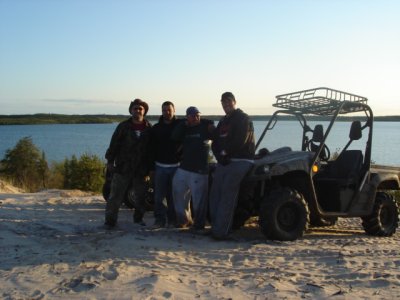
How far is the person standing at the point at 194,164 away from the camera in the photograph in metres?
7.25

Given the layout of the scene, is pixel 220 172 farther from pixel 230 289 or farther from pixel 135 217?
pixel 230 289

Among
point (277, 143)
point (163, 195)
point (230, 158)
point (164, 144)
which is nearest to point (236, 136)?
point (230, 158)

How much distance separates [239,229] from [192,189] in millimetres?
1200

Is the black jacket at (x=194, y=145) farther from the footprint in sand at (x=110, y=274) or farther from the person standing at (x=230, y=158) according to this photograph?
the footprint in sand at (x=110, y=274)

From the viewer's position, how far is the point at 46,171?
20938 mm

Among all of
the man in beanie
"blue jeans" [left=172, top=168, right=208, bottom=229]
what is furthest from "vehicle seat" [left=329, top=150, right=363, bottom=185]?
the man in beanie

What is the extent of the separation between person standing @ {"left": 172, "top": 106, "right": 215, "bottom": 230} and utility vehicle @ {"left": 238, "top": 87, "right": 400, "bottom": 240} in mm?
571

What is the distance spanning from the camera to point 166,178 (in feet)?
24.7

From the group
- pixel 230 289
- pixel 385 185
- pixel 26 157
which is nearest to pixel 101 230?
pixel 230 289

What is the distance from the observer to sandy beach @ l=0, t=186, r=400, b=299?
4.67m

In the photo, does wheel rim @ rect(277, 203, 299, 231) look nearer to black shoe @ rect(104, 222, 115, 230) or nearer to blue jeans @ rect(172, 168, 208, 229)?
blue jeans @ rect(172, 168, 208, 229)

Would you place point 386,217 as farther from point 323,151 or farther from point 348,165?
point 323,151

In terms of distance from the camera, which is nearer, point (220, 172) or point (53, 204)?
point (220, 172)

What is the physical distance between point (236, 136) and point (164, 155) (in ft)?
3.93
